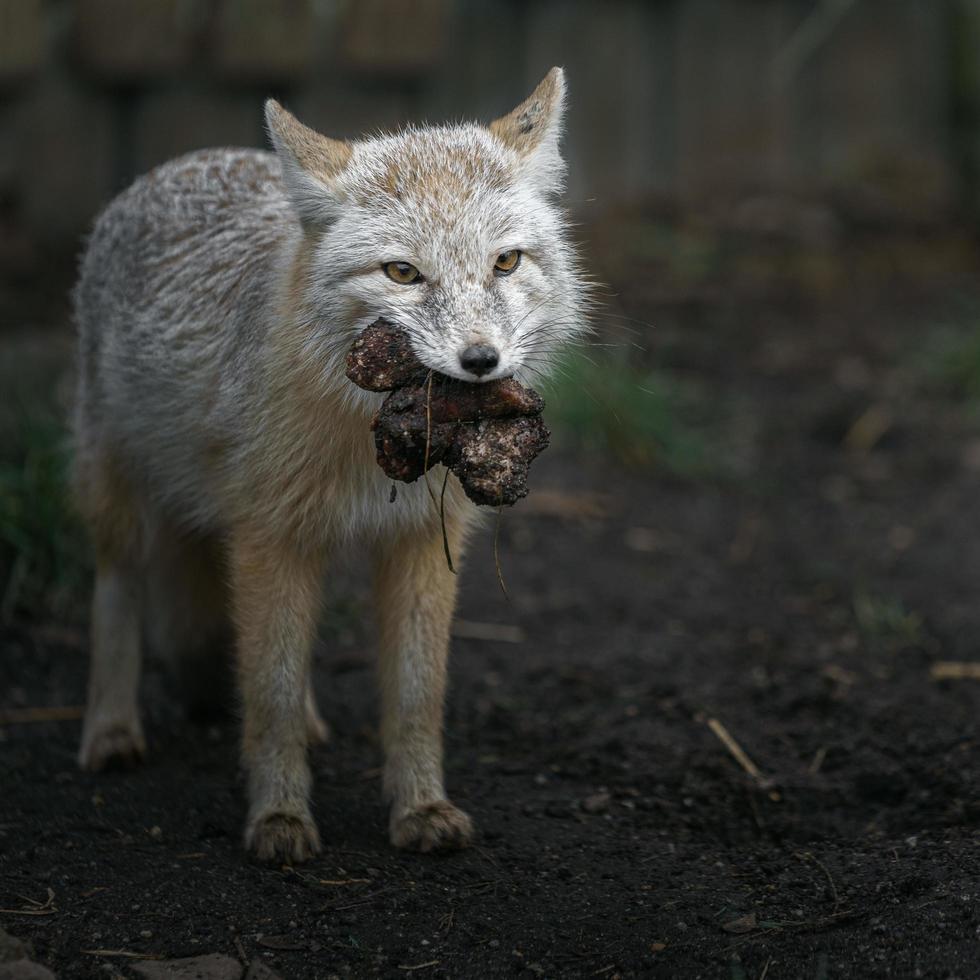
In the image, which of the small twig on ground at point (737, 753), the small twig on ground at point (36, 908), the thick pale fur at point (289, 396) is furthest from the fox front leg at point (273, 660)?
the small twig on ground at point (737, 753)

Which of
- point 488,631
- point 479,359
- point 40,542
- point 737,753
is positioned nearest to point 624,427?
point 488,631

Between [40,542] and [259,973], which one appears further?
[40,542]

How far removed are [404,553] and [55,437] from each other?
9.41ft

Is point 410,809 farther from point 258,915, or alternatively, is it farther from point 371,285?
point 371,285

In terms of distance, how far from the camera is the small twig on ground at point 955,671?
5492mm

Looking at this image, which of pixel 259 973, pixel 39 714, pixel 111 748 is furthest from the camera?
pixel 39 714

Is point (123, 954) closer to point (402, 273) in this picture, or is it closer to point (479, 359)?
point (479, 359)

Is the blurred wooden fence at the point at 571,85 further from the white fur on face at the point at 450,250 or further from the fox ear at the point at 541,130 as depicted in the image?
the white fur on face at the point at 450,250

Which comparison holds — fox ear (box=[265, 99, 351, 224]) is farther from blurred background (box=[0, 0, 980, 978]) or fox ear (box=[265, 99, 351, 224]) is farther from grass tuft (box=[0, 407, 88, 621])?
grass tuft (box=[0, 407, 88, 621])

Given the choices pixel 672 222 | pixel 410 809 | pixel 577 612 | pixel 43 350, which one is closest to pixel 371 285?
pixel 410 809

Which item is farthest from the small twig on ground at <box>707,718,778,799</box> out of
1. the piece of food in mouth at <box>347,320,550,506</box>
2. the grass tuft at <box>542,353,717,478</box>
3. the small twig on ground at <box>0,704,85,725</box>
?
the grass tuft at <box>542,353,717,478</box>

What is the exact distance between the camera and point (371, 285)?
3.87 meters

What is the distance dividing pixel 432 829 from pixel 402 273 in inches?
68.9

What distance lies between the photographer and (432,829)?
423cm
